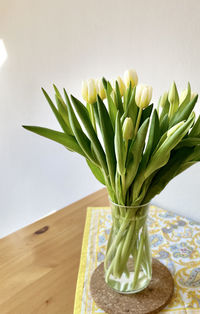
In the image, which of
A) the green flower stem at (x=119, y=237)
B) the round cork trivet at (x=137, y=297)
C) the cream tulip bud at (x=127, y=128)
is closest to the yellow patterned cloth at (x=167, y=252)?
the round cork trivet at (x=137, y=297)

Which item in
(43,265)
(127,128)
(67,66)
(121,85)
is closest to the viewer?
(127,128)

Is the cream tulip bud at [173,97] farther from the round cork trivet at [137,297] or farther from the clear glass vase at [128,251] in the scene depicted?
the round cork trivet at [137,297]

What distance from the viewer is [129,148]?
0.53 meters

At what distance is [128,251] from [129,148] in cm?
23

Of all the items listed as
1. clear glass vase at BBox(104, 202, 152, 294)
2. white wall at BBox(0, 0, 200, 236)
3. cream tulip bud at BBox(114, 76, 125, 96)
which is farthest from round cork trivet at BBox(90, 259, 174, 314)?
cream tulip bud at BBox(114, 76, 125, 96)

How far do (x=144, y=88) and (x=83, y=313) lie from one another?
501 millimetres

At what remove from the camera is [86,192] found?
1395 mm

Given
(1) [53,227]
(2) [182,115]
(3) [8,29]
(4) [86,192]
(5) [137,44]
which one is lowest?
(4) [86,192]

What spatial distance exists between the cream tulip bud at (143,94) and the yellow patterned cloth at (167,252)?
46 centimetres

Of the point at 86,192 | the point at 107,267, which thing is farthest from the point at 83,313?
the point at 86,192

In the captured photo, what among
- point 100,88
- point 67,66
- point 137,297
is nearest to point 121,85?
point 100,88

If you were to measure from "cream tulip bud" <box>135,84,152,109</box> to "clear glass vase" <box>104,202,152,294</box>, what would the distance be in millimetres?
214

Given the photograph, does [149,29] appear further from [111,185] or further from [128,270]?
[128,270]

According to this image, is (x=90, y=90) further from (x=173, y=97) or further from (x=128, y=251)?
(x=128, y=251)
